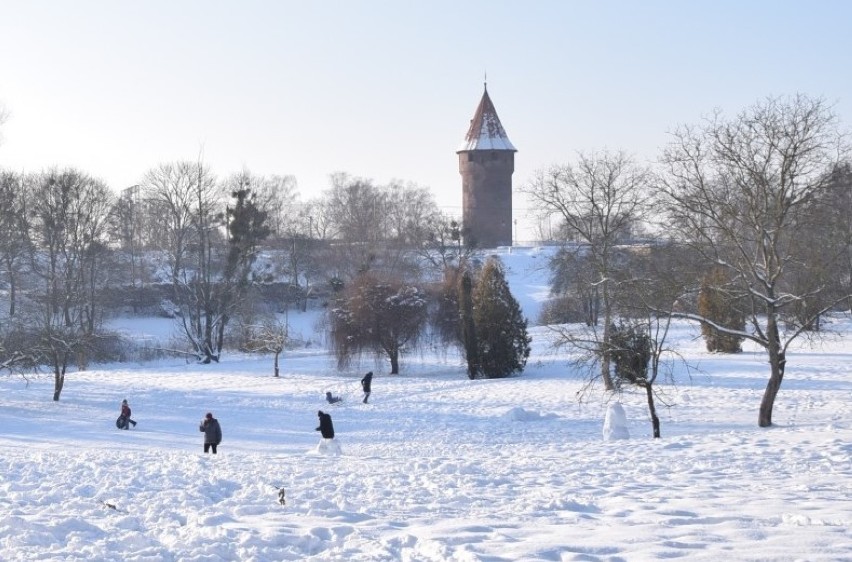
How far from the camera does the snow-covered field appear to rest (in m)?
7.44

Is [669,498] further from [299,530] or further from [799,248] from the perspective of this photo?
[799,248]

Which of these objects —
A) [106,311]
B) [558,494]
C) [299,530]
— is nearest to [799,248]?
[558,494]

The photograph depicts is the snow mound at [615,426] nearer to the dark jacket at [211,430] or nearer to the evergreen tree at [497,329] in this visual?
the dark jacket at [211,430]

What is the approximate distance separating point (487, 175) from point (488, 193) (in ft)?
5.01

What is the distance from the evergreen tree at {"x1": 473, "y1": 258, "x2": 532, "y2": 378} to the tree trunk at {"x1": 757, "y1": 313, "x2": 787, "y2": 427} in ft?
49.2

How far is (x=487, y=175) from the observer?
252 feet

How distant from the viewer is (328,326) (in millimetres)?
41406

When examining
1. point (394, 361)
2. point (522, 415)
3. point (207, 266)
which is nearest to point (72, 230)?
point (207, 266)

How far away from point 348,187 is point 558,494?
225 ft

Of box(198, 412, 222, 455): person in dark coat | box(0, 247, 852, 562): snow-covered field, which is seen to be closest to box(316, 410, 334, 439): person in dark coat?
box(0, 247, 852, 562): snow-covered field

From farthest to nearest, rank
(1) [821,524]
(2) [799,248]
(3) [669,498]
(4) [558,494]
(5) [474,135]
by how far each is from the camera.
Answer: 1. (5) [474,135]
2. (2) [799,248]
3. (4) [558,494]
4. (3) [669,498]
5. (1) [821,524]

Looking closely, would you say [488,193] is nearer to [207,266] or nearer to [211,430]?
[207,266]

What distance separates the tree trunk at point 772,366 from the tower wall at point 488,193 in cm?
5727

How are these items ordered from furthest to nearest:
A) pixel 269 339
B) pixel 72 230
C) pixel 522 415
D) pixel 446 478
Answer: pixel 72 230
pixel 269 339
pixel 522 415
pixel 446 478
